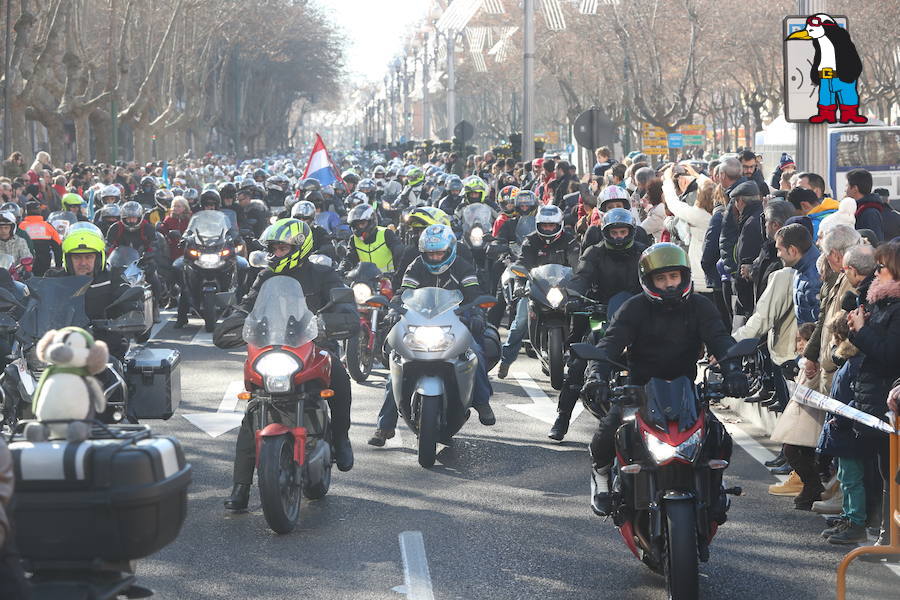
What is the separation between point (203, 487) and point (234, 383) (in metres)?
4.74

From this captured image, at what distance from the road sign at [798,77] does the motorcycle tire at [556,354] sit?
2.65m

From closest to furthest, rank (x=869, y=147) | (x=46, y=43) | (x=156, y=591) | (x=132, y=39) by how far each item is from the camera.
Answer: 1. (x=156, y=591)
2. (x=869, y=147)
3. (x=46, y=43)
4. (x=132, y=39)

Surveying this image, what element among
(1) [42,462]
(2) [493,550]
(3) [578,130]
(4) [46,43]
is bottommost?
(2) [493,550]

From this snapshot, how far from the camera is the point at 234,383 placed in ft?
46.2

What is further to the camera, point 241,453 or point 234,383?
point 234,383

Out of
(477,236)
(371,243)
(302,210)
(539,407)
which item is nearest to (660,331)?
(539,407)

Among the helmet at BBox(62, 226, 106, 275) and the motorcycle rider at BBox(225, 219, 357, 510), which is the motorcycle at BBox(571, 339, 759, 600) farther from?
the helmet at BBox(62, 226, 106, 275)

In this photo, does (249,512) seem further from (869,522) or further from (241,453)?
(869,522)

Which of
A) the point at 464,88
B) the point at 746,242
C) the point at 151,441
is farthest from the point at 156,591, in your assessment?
the point at 464,88

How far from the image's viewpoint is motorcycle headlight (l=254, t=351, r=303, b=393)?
798cm

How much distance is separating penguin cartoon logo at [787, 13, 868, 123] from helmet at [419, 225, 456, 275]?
390 centimetres

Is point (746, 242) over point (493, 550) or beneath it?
over

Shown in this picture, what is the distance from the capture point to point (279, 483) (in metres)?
7.87

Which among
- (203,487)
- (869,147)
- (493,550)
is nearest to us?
(493,550)
